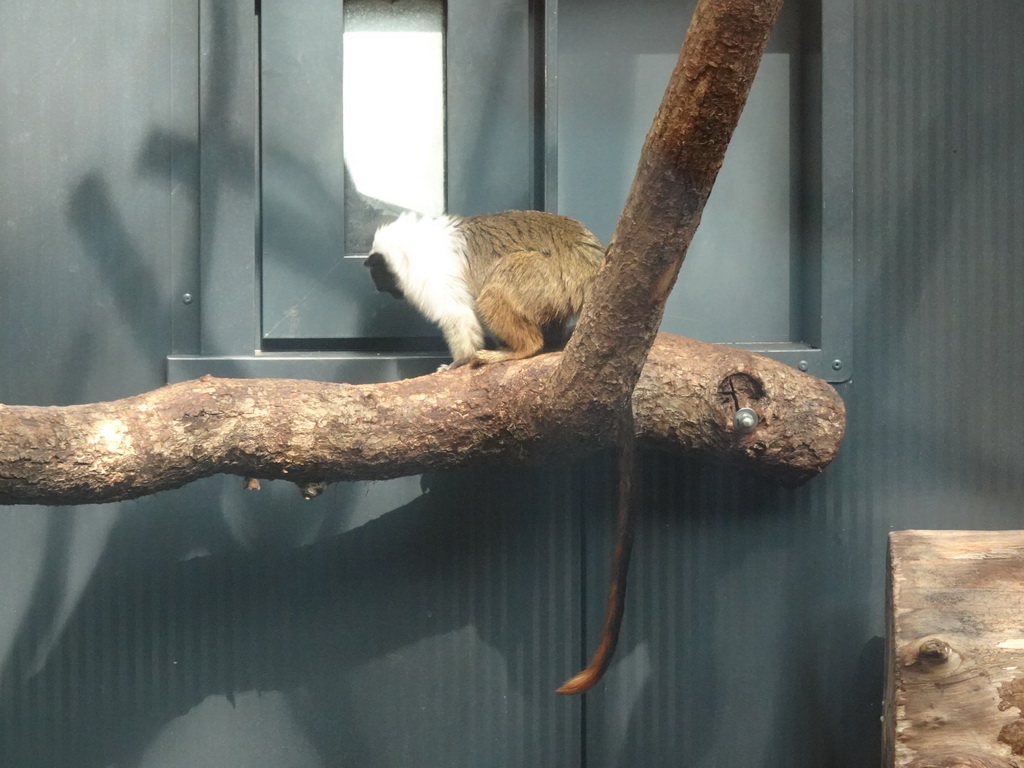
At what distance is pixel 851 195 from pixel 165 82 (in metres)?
2.39

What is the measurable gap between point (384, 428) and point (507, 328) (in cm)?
55

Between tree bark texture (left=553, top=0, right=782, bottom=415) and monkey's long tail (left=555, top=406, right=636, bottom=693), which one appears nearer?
tree bark texture (left=553, top=0, right=782, bottom=415)

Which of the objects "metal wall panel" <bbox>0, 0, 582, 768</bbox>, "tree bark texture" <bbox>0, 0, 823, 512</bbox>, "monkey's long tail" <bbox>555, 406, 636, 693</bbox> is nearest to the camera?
"tree bark texture" <bbox>0, 0, 823, 512</bbox>

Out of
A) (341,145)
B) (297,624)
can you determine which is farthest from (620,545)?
(341,145)

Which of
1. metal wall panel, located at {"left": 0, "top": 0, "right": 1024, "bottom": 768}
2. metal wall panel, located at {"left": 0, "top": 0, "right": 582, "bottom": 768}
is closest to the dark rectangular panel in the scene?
metal wall panel, located at {"left": 0, "top": 0, "right": 582, "bottom": 768}

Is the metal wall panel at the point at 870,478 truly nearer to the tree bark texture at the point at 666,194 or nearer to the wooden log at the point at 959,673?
the wooden log at the point at 959,673

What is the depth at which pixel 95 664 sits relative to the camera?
119 inches

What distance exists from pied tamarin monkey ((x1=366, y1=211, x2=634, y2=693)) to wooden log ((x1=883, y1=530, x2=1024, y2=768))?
78 cm

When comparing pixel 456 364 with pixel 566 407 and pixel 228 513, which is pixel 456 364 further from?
pixel 228 513

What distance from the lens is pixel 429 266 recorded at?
299cm

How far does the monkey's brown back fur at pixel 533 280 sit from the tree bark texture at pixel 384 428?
0.60ft

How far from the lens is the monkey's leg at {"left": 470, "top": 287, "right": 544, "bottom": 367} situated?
9.30 feet

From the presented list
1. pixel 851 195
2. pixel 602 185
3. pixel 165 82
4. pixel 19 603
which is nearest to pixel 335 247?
pixel 165 82

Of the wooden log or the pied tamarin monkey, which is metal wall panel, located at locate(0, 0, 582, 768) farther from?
the wooden log
